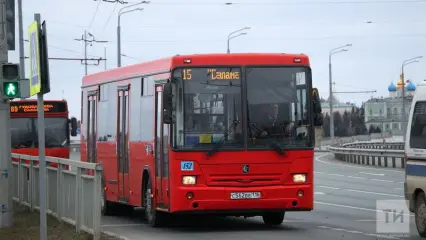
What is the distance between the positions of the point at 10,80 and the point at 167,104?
2612 millimetres

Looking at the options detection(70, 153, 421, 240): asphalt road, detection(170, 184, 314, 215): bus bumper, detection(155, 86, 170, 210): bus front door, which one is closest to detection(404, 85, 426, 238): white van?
detection(70, 153, 421, 240): asphalt road

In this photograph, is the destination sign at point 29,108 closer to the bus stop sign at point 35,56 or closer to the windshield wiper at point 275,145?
the windshield wiper at point 275,145

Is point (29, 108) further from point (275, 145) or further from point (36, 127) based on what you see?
point (275, 145)

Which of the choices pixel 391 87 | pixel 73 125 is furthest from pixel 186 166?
A: pixel 391 87

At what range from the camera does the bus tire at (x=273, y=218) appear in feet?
54.3

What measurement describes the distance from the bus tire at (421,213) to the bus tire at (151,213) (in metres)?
4.80

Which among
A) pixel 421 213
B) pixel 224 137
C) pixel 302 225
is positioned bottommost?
pixel 302 225

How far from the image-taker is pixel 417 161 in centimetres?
1388

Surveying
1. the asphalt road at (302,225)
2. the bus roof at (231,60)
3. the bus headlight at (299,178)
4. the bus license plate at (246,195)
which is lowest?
the asphalt road at (302,225)

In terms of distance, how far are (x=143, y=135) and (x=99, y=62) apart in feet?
121

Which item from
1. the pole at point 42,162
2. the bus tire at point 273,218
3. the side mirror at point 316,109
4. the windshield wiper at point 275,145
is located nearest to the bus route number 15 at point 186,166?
the windshield wiper at point 275,145

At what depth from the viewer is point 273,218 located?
1678 centimetres

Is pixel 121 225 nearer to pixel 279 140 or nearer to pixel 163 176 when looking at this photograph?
pixel 163 176

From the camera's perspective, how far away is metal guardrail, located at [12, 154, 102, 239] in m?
13.2
